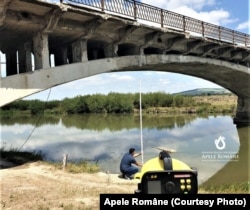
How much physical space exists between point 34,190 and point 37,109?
55.9 meters

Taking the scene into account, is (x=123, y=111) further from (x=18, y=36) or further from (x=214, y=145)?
(x=18, y=36)

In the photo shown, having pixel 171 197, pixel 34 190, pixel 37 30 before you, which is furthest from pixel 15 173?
pixel 171 197

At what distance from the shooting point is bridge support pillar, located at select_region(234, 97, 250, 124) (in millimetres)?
31797

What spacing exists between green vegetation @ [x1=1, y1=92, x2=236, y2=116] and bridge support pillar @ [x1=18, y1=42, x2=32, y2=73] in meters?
41.2

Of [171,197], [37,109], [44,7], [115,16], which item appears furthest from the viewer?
[37,109]

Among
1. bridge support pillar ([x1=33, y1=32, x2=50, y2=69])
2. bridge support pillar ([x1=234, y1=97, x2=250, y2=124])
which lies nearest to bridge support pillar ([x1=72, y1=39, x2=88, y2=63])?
bridge support pillar ([x1=33, y1=32, x2=50, y2=69])

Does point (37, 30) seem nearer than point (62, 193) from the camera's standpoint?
No

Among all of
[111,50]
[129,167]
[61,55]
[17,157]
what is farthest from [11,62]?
[129,167]

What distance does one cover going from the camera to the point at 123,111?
57.6 meters

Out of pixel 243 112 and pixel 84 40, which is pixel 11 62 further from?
pixel 243 112

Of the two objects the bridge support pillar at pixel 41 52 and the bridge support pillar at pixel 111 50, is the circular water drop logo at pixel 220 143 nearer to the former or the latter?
the bridge support pillar at pixel 111 50

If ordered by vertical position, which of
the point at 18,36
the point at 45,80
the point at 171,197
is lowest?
the point at 171,197

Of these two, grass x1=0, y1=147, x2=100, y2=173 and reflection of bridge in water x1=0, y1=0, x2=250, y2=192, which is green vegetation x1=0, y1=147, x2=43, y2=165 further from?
reflection of bridge in water x1=0, y1=0, x2=250, y2=192
